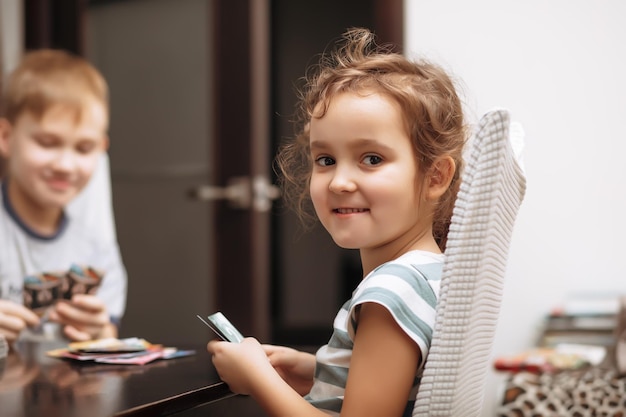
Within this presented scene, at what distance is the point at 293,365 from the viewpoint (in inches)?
47.2

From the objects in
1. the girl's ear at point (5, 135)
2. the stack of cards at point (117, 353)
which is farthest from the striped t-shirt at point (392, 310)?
the girl's ear at point (5, 135)

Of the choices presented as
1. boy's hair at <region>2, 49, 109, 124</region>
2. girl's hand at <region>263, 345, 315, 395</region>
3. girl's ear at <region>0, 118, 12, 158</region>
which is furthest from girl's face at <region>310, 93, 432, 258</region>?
girl's ear at <region>0, 118, 12, 158</region>

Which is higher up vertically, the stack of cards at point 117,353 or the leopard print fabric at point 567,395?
the stack of cards at point 117,353

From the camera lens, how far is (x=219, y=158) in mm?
3023

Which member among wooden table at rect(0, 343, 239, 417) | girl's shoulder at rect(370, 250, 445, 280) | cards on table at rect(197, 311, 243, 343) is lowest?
wooden table at rect(0, 343, 239, 417)

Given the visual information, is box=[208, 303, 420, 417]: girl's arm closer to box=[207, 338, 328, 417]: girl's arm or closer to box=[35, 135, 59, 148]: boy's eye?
box=[207, 338, 328, 417]: girl's arm

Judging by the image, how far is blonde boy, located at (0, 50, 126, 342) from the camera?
6.46 ft

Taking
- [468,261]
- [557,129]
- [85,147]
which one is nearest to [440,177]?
[468,261]

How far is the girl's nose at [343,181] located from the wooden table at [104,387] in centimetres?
31

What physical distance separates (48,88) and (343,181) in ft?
4.04

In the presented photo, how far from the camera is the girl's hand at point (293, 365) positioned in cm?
119

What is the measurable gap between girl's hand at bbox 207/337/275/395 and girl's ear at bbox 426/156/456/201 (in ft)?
1.05

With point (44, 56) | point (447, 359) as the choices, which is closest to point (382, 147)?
point (447, 359)

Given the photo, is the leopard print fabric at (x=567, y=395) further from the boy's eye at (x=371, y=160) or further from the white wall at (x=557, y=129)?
the boy's eye at (x=371, y=160)
